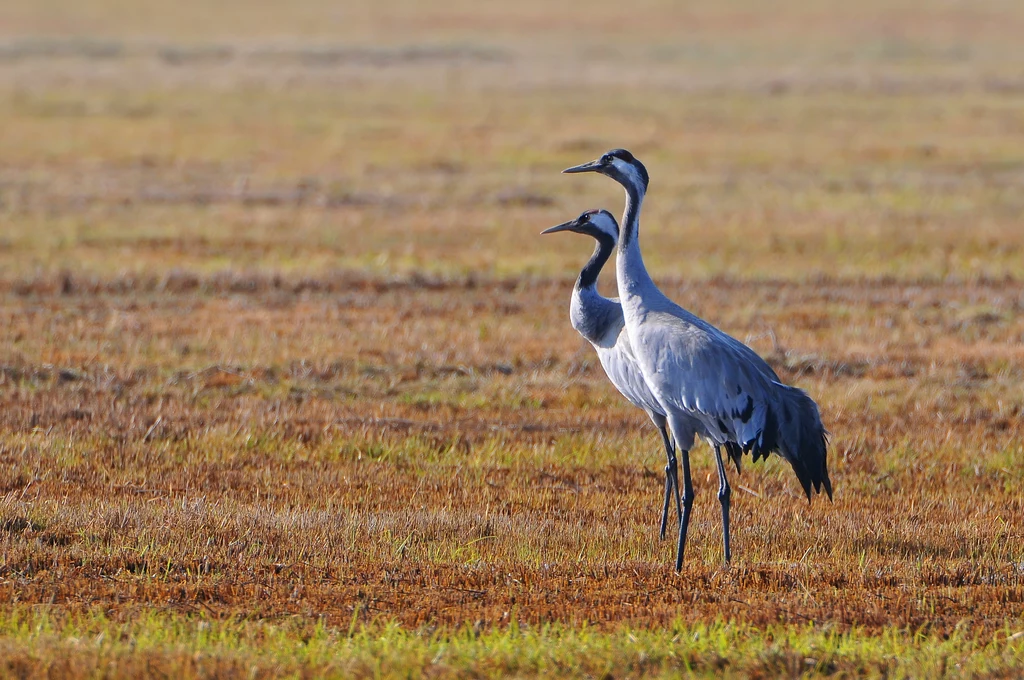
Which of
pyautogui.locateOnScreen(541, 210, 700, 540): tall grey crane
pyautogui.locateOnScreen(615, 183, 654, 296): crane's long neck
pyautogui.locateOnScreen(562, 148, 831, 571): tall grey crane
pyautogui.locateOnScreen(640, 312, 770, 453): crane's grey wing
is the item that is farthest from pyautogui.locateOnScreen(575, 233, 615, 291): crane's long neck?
pyautogui.locateOnScreen(640, 312, 770, 453): crane's grey wing

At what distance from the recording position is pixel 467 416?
36.3 ft

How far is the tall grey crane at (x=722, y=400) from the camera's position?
7645 millimetres

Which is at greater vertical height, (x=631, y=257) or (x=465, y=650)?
(x=631, y=257)

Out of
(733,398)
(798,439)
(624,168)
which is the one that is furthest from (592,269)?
(798,439)

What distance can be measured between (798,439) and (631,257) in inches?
59.6

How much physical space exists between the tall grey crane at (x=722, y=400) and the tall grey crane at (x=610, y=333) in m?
0.26

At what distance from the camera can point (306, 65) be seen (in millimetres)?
76312

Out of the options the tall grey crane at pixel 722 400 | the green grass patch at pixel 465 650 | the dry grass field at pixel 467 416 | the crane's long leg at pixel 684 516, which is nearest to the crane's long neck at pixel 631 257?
the tall grey crane at pixel 722 400

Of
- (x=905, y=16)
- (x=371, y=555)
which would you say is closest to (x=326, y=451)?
(x=371, y=555)

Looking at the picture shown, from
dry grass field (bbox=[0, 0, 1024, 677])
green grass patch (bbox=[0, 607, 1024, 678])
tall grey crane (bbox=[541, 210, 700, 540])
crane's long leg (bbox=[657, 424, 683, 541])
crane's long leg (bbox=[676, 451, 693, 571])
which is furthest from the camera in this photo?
tall grey crane (bbox=[541, 210, 700, 540])

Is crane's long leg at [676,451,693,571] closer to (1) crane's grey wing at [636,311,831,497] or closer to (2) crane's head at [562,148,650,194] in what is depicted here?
(1) crane's grey wing at [636,311,831,497]

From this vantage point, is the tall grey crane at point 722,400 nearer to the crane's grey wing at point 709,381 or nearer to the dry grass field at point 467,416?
the crane's grey wing at point 709,381

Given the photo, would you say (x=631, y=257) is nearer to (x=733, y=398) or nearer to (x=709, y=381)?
(x=709, y=381)

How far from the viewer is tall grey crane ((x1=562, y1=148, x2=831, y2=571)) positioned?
25.1ft
